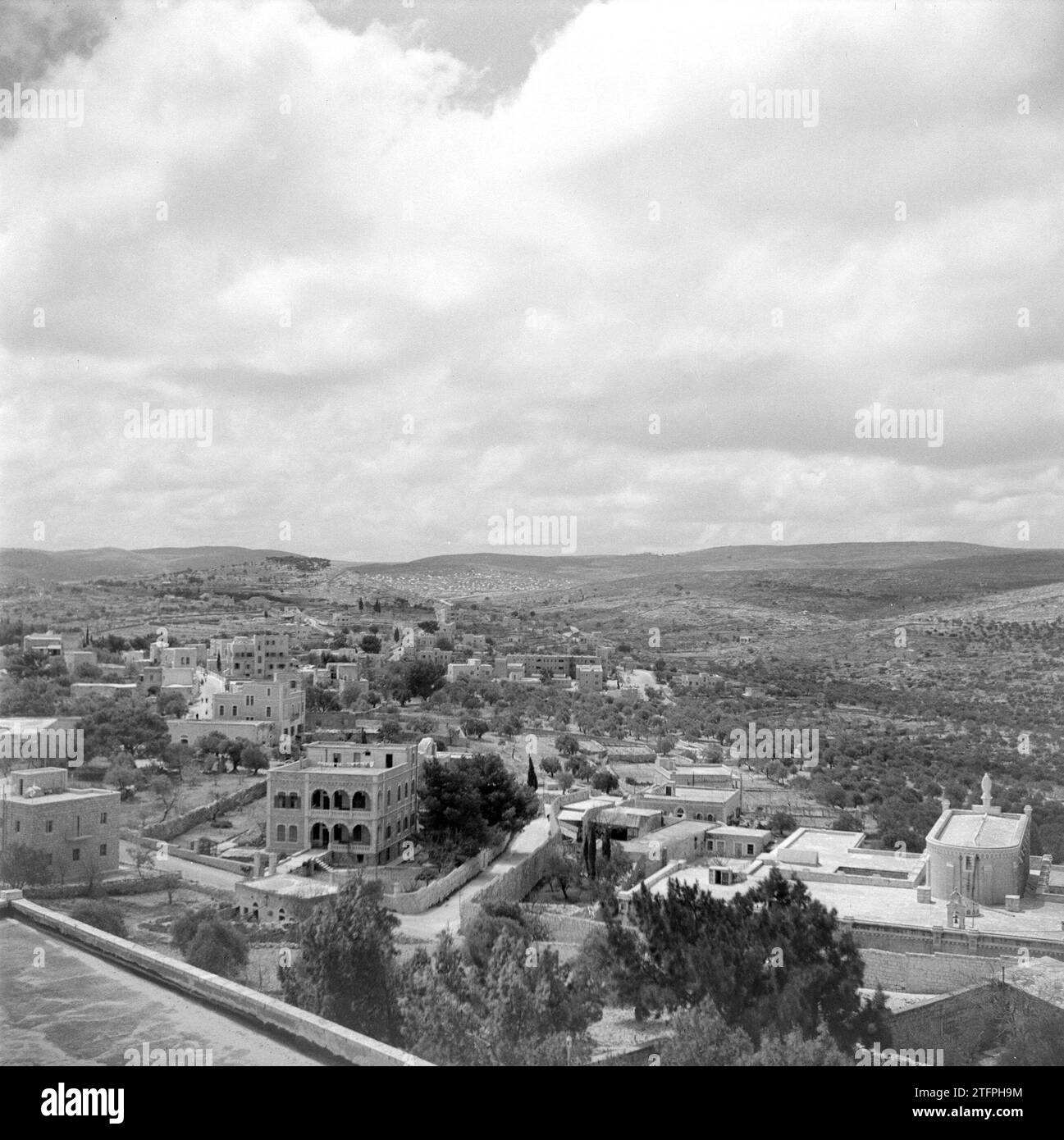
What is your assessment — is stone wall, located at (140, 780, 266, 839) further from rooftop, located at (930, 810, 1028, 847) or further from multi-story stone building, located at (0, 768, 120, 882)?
rooftop, located at (930, 810, 1028, 847)

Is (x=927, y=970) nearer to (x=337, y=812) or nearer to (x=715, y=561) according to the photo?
(x=337, y=812)

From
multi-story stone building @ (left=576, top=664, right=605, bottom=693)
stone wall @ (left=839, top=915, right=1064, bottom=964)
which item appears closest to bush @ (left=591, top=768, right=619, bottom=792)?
stone wall @ (left=839, top=915, right=1064, bottom=964)

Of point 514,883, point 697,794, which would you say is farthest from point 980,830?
point 514,883

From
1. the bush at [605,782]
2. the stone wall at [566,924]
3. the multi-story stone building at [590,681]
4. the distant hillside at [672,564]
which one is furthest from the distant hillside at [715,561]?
the stone wall at [566,924]

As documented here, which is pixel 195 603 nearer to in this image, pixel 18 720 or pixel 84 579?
pixel 84 579

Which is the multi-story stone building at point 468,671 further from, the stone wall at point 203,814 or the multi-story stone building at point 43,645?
the stone wall at point 203,814
